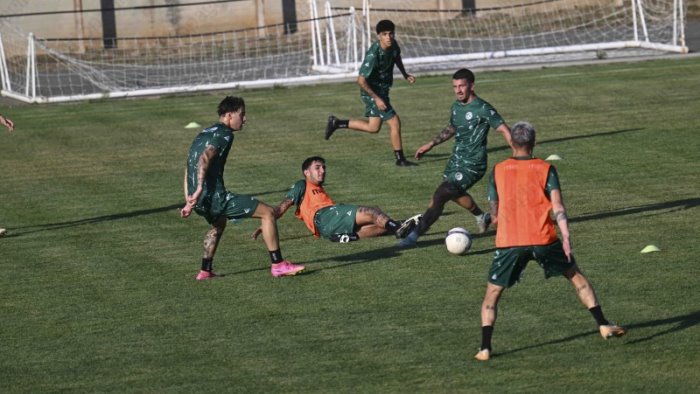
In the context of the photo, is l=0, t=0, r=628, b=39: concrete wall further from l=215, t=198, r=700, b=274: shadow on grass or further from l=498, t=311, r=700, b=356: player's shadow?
l=498, t=311, r=700, b=356: player's shadow

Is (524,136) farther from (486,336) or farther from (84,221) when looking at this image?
(84,221)

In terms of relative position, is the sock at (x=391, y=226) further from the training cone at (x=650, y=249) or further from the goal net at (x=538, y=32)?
the goal net at (x=538, y=32)

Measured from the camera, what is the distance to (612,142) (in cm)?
2209

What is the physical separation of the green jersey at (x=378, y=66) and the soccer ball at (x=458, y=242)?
6120mm

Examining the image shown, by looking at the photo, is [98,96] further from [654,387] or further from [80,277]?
[654,387]

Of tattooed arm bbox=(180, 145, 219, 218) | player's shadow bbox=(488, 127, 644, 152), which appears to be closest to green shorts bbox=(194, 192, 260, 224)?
tattooed arm bbox=(180, 145, 219, 218)

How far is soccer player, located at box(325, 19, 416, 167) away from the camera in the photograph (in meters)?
20.7

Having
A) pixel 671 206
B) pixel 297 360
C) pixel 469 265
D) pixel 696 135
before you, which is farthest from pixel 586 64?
pixel 297 360

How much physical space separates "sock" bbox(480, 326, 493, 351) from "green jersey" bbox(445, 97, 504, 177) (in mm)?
4906

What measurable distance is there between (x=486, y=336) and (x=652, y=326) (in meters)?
1.73

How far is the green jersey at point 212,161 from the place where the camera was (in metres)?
14.2

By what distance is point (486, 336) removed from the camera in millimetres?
11047

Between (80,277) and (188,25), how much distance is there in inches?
1130

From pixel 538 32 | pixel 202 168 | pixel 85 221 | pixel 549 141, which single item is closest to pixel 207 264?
pixel 202 168
